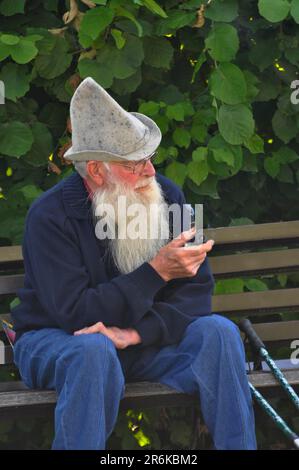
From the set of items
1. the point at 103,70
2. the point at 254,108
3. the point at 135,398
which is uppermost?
the point at 103,70

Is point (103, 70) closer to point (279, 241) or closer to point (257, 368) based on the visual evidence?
point (279, 241)

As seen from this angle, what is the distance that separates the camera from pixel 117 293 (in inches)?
143

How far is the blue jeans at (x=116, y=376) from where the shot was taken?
338cm

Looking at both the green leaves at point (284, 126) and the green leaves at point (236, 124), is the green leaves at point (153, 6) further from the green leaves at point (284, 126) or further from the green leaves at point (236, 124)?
the green leaves at point (284, 126)

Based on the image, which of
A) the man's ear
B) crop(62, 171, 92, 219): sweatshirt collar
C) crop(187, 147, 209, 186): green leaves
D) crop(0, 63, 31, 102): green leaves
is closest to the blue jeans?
crop(62, 171, 92, 219): sweatshirt collar

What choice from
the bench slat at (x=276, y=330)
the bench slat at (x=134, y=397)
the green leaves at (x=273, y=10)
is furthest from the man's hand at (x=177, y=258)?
the green leaves at (x=273, y=10)

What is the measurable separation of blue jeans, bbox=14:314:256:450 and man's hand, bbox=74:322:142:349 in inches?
3.1

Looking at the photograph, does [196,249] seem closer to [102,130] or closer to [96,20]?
[102,130]

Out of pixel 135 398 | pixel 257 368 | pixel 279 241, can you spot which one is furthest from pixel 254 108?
pixel 135 398

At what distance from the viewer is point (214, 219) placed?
183 inches

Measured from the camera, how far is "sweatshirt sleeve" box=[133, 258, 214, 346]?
3.74m

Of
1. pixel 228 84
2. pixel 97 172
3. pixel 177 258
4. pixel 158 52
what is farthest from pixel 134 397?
pixel 158 52

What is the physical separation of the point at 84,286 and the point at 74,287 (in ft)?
0.13
